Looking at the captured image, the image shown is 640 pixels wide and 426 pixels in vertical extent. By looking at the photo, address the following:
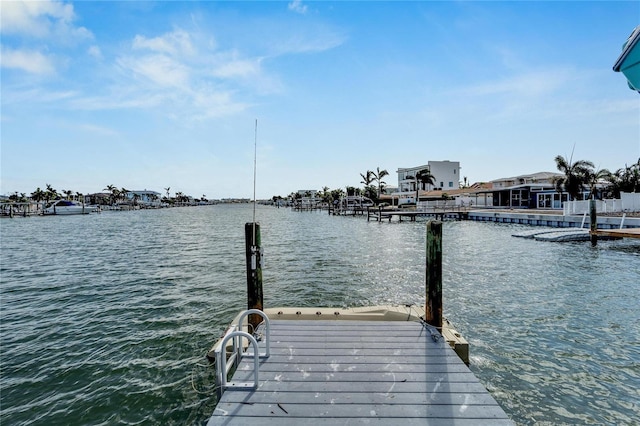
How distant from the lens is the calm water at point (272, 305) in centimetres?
611

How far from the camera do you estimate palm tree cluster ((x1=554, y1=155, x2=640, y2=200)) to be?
43.2 meters

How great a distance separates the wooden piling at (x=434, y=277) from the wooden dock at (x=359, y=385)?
490mm

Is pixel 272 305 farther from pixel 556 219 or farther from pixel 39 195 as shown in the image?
pixel 39 195

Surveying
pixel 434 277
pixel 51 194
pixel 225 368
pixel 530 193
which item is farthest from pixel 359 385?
pixel 51 194

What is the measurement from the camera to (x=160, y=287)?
14445 mm

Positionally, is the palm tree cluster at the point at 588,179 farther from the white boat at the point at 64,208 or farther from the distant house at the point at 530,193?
the white boat at the point at 64,208

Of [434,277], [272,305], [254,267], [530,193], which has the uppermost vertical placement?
[530,193]

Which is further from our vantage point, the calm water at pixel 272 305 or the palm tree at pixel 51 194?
the palm tree at pixel 51 194

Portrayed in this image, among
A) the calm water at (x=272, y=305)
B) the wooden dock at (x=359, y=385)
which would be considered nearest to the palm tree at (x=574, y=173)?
the calm water at (x=272, y=305)

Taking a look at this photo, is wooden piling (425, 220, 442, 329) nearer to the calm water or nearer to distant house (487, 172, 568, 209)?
the calm water

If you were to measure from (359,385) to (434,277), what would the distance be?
10.0ft

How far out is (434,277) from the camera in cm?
677

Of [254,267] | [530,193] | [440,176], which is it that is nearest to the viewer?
[254,267]

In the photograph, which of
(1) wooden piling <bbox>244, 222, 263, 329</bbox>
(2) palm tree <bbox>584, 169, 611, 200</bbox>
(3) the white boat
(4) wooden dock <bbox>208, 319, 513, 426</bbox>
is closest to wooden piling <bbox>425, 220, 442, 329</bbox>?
(4) wooden dock <bbox>208, 319, 513, 426</bbox>
